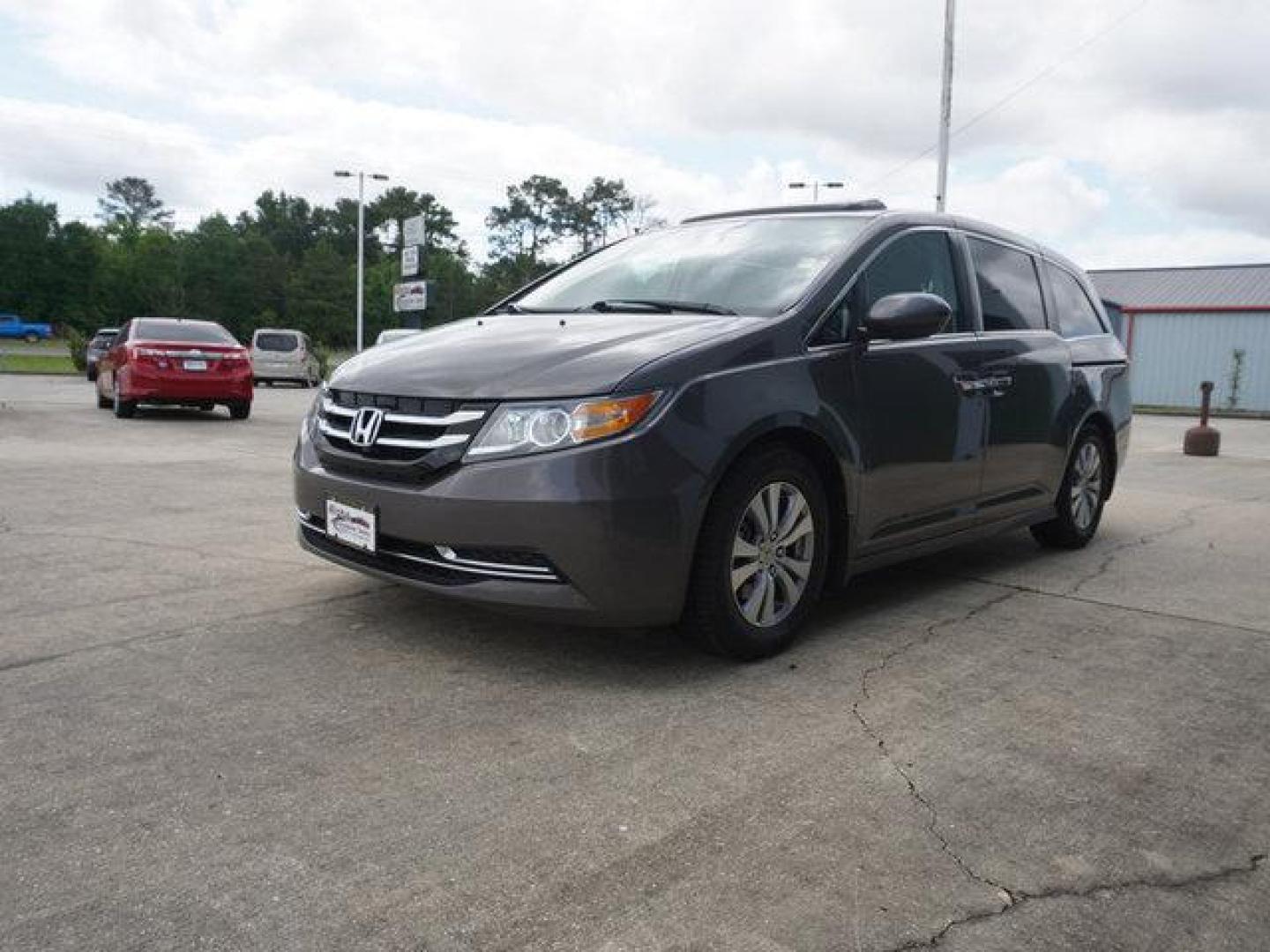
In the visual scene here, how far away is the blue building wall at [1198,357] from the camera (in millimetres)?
32125

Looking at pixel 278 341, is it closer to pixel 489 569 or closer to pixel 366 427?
pixel 366 427

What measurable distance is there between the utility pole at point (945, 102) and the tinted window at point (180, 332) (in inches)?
641

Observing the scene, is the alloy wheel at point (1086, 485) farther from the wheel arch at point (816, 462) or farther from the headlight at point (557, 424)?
the headlight at point (557, 424)

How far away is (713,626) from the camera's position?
3582 millimetres

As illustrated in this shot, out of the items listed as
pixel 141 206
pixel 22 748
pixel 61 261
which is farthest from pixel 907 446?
pixel 141 206

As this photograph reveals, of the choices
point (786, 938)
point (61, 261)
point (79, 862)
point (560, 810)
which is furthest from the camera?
point (61, 261)

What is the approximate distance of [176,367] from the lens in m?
13.6

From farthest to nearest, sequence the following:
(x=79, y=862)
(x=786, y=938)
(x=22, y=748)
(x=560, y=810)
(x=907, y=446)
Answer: (x=907, y=446) → (x=22, y=748) → (x=560, y=810) → (x=79, y=862) → (x=786, y=938)

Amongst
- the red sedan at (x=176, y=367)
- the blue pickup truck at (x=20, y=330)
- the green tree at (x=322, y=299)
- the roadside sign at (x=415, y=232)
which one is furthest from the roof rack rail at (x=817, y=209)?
the green tree at (x=322, y=299)

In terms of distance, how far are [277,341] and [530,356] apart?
26.2 m

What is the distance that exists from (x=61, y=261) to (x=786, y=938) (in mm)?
94536

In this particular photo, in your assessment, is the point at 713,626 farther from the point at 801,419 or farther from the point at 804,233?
the point at 804,233

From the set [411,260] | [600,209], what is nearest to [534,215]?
[600,209]

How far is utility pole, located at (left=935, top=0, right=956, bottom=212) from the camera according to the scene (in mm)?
24016
